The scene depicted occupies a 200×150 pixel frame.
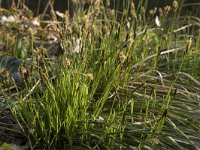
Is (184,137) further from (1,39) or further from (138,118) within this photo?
(1,39)

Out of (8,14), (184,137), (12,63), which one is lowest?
(184,137)

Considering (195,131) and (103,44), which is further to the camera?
(103,44)

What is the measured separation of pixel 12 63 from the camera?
3469 mm

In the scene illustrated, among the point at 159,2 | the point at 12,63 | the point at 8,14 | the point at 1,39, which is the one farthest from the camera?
the point at 159,2

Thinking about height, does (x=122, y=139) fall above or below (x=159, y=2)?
below

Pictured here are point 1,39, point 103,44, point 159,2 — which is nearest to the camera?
point 103,44

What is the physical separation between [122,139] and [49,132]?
1.17 feet

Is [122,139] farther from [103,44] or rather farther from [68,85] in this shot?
[103,44]

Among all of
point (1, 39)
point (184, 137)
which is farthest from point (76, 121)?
point (1, 39)

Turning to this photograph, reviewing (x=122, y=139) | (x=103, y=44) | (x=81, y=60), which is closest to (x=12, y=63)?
(x=103, y=44)

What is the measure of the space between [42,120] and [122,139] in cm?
41

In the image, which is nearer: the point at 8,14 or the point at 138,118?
the point at 138,118

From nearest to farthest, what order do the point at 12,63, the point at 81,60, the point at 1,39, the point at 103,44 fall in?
the point at 81,60
the point at 103,44
the point at 12,63
the point at 1,39

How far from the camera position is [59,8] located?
274 inches
